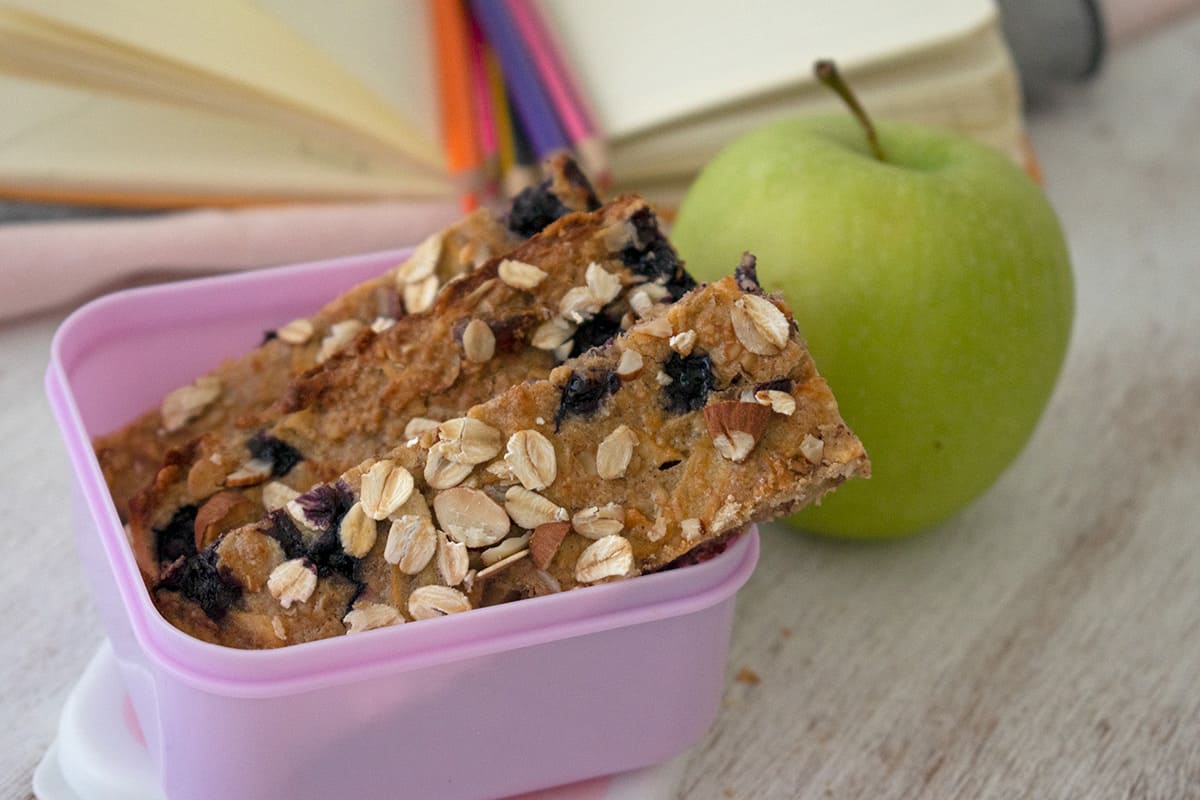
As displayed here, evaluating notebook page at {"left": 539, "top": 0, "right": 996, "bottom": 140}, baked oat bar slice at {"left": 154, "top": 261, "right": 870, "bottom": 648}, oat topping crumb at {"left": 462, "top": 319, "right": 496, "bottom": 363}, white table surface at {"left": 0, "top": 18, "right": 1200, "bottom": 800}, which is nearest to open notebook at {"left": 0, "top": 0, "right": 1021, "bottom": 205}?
notebook page at {"left": 539, "top": 0, "right": 996, "bottom": 140}

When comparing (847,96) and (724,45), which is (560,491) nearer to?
(847,96)

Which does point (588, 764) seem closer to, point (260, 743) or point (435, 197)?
point (260, 743)

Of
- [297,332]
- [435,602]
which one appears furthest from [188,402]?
[435,602]

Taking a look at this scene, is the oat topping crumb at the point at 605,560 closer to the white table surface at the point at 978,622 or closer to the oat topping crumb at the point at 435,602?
the oat topping crumb at the point at 435,602

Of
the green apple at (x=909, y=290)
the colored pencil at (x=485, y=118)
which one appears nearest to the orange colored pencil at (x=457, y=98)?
the colored pencil at (x=485, y=118)

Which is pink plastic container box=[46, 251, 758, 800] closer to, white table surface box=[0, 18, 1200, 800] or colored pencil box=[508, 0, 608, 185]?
white table surface box=[0, 18, 1200, 800]

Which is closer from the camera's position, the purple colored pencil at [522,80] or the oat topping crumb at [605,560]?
the oat topping crumb at [605,560]

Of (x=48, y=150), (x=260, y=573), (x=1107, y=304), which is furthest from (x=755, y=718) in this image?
(x=48, y=150)
